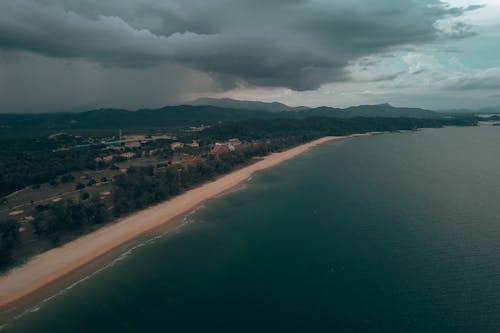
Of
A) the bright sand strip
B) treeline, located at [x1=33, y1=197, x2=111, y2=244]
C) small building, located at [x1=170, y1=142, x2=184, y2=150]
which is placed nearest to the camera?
the bright sand strip

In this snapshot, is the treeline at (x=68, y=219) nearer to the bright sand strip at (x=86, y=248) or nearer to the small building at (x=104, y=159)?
the bright sand strip at (x=86, y=248)

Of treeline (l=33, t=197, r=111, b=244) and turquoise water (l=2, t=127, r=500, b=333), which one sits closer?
turquoise water (l=2, t=127, r=500, b=333)

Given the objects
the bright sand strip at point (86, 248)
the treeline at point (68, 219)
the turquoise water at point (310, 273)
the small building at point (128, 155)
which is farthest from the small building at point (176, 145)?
the treeline at point (68, 219)

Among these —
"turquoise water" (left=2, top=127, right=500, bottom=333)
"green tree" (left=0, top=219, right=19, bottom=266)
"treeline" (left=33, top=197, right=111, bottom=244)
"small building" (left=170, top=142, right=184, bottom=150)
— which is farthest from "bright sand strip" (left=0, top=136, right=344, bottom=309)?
"small building" (left=170, top=142, right=184, bottom=150)

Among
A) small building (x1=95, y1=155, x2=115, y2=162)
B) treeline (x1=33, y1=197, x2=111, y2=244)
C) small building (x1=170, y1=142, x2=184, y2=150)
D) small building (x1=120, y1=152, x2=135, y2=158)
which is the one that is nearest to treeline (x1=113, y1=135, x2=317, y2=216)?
treeline (x1=33, y1=197, x2=111, y2=244)

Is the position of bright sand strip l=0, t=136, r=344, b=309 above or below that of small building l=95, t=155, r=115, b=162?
below

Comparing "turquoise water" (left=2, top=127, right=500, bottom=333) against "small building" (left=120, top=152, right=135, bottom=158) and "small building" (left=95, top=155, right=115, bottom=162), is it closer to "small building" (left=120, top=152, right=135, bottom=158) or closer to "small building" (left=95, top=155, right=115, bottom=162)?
"small building" (left=95, top=155, right=115, bottom=162)

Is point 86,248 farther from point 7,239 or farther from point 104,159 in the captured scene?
point 104,159

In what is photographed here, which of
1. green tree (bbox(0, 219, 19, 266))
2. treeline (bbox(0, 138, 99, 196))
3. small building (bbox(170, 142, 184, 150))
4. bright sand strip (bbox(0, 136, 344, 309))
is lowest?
bright sand strip (bbox(0, 136, 344, 309))

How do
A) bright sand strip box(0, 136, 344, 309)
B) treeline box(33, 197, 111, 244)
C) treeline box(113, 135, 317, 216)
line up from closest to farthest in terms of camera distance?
bright sand strip box(0, 136, 344, 309) → treeline box(33, 197, 111, 244) → treeline box(113, 135, 317, 216)
